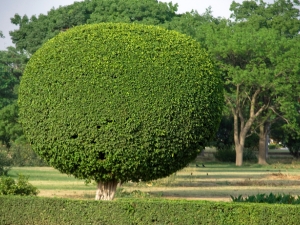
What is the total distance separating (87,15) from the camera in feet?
170

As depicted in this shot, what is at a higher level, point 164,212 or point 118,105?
point 118,105

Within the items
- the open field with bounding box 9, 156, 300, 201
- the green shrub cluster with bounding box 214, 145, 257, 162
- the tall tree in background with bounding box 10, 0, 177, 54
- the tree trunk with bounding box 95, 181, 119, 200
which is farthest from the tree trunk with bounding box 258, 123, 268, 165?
the tree trunk with bounding box 95, 181, 119, 200

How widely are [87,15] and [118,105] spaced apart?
39.2 metres

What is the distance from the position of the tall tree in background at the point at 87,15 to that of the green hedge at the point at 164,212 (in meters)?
37.1

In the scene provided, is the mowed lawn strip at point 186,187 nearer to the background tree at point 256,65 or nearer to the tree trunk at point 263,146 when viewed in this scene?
the background tree at point 256,65

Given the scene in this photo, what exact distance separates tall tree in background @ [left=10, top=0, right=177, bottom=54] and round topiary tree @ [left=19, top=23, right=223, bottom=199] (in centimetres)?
3548

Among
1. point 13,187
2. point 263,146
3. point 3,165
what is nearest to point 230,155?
point 263,146

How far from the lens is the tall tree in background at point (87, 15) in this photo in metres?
50.6

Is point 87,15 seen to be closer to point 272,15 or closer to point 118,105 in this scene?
point 272,15

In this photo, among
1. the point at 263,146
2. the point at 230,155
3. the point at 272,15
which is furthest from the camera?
the point at 272,15

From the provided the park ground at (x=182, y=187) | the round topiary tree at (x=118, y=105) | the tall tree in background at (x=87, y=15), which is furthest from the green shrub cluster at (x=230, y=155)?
the round topiary tree at (x=118, y=105)

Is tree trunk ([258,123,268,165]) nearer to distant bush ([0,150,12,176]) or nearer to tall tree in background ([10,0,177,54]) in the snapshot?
tall tree in background ([10,0,177,54])

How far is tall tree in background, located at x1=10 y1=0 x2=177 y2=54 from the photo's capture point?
5056 centimetres

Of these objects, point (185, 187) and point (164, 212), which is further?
point (185, 187)
